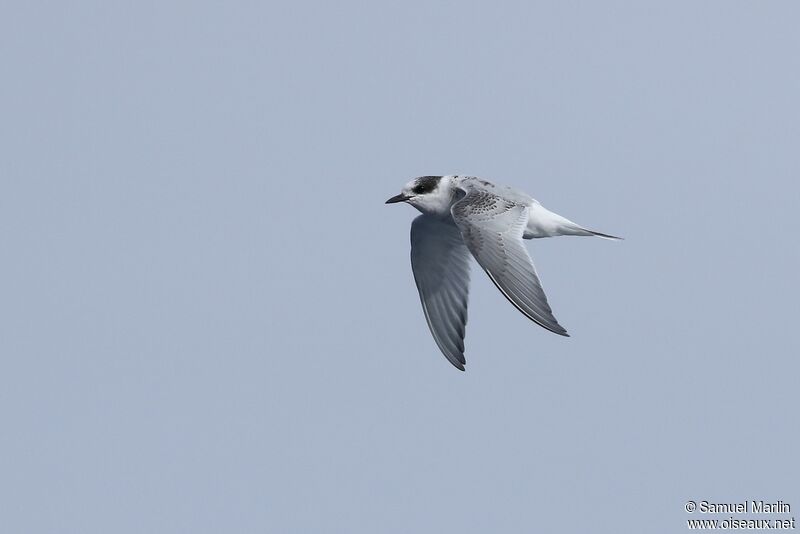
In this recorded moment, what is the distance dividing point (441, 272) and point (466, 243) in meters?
3.29

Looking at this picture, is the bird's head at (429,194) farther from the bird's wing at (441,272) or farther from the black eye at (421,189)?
the bird's wing at (441,272)

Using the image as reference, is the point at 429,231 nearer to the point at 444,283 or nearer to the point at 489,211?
the point at 444,283

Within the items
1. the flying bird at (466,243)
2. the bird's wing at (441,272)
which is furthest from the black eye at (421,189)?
the bird's wing at (441,272)

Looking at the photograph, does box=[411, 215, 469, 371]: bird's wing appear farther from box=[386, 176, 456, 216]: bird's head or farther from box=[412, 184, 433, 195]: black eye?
box=[412, 184, 433, 195]: black eye

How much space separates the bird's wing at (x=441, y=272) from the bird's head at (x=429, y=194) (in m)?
0.46

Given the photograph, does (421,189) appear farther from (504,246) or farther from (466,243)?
(504,246)

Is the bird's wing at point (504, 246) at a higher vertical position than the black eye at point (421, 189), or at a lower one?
lower

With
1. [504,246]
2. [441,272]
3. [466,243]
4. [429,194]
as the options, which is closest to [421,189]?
[429,194]

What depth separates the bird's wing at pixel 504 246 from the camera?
13.6 meters

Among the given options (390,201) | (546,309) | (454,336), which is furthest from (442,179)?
(546,309)

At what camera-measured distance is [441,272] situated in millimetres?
18188

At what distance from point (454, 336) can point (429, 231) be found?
1858mm

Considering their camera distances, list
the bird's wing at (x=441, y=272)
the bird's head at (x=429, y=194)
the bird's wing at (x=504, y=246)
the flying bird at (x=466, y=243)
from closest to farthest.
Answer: the bird's wing at (x=504, y=246), the flying bird at (x=466, y=243), the bird's head at (x=429, y=194), the bird's wing at (x=441, y=272)

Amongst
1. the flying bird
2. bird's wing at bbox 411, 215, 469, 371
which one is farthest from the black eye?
bird's wing at bbox 411, 215, 469, 371
